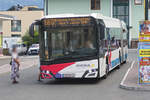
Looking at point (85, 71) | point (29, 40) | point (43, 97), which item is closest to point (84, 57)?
point (85, 71)

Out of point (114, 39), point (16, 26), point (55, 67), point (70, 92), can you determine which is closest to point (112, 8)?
point (16, 26)

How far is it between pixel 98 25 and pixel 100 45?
804mm

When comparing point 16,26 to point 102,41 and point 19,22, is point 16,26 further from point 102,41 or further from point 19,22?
point 102,41

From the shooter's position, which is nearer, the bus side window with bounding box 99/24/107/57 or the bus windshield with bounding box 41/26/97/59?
the bus side window with bounding box 99/24/107/57

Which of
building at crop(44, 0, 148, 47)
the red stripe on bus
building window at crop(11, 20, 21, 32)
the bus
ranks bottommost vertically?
the red stripe on bus

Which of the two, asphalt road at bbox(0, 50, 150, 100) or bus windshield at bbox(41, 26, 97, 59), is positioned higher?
bus windshield at bbox(41, 26, 97, 59)

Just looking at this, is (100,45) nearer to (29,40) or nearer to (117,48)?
(117,48)

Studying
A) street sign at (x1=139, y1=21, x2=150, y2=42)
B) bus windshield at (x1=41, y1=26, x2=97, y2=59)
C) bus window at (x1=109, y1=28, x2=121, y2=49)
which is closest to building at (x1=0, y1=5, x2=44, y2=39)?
bus window at (x1=109, y1=28, x2=121, y2=49)

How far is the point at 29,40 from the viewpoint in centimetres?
5906

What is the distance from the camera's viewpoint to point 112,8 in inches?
2195

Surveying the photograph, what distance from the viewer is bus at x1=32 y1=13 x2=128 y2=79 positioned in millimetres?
13070

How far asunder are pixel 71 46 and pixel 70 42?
0.62 feet

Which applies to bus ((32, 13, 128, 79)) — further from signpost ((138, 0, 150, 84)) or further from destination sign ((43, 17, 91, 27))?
signpost ((138, 0, 150, 84))

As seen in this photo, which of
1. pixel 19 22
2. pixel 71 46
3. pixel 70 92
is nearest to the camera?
pixel 70 92
